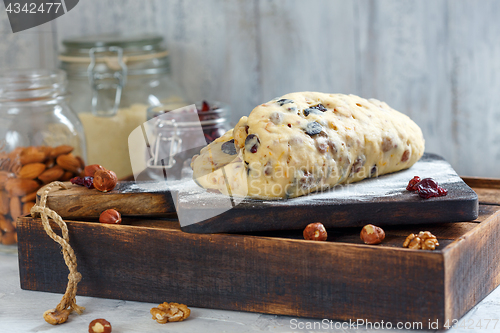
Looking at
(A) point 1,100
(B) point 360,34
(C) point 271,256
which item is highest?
(B) point 360,34

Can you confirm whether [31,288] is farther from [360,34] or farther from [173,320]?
[360,34]

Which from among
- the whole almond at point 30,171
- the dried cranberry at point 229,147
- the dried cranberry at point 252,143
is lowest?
the whole almond at point 30,171

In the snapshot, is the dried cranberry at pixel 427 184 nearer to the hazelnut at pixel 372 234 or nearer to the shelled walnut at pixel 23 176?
the hazelnut at pixel 372 234

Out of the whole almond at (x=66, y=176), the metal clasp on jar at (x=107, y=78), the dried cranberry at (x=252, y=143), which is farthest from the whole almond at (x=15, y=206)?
the dried cranberry at (x=252, y=143)

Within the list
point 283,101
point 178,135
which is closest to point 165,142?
point 178,135

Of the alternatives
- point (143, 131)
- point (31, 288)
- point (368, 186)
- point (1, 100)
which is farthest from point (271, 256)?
point (1, 100)

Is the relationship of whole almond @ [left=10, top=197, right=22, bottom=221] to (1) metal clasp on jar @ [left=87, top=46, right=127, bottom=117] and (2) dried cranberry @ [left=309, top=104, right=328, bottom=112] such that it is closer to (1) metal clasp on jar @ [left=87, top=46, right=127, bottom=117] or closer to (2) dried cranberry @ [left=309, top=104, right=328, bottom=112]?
(1) metal clasp on jar @ [left=87, top=46, right=127, bottom=117]

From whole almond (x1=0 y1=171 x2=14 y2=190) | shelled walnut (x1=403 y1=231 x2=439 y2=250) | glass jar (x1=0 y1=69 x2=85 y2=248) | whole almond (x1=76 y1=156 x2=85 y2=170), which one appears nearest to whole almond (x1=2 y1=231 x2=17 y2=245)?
glass jar (x1=0 y1=69 x2=85 y2=248)
